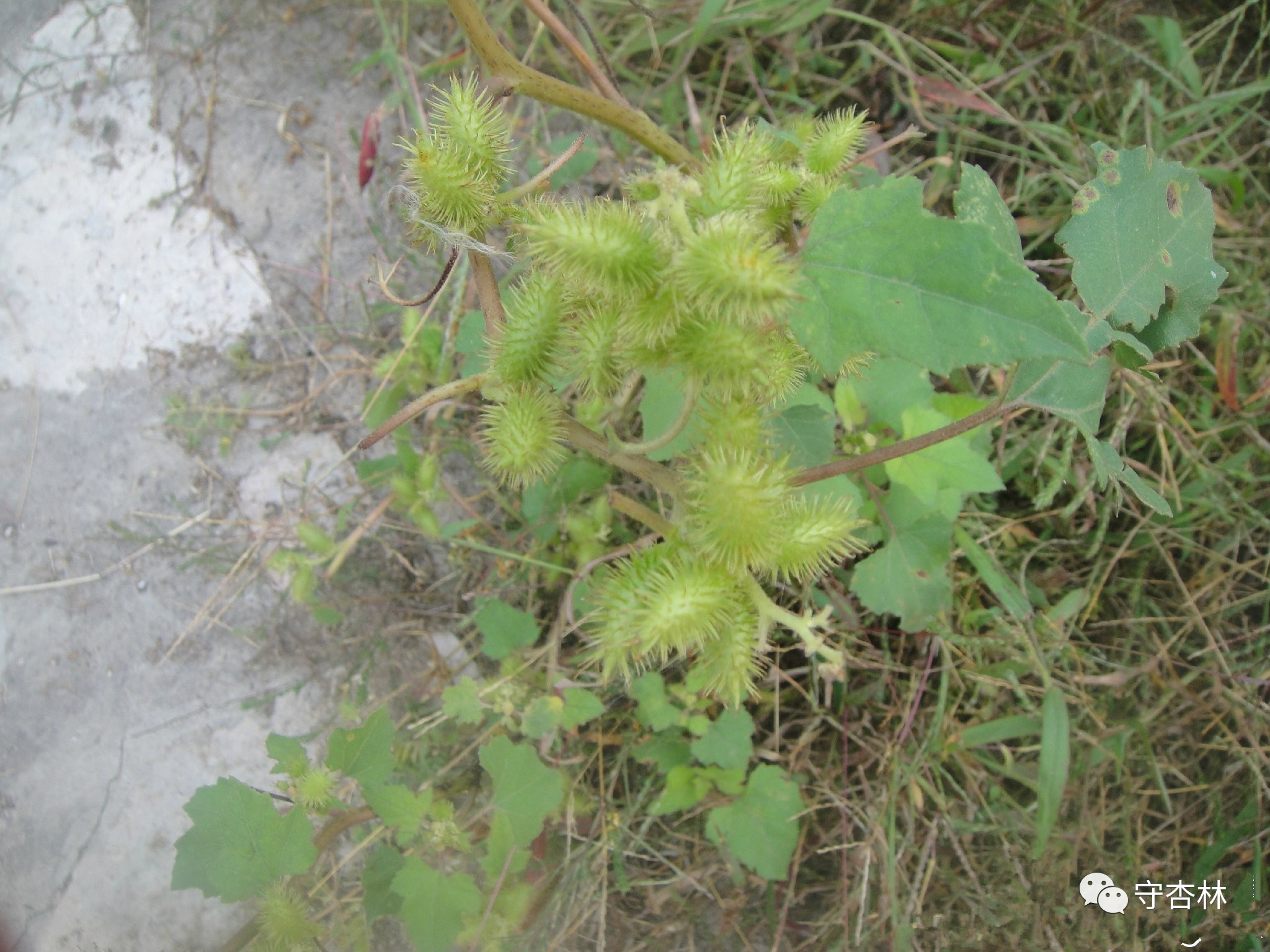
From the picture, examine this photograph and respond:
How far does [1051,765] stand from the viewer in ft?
6.41

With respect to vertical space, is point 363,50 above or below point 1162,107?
above

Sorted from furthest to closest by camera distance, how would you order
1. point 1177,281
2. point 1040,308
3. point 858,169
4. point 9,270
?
point 9,270, point 858,169, point 1177,281, point 1040,308

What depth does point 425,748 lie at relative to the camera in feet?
7.15

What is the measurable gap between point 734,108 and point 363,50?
1253mm

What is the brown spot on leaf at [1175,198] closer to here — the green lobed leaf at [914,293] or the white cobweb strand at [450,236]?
the green lobed leaf at [914,293]

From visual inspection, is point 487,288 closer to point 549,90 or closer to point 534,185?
point 534,185

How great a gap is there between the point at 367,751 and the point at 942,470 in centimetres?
140

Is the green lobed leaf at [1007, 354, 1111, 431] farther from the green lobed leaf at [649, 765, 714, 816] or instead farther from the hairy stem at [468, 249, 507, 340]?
the green lobed leaf at [649, 765, 714, 816]

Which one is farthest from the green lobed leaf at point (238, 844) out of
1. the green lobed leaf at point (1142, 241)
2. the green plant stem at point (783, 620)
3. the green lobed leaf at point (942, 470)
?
the green lobed leaf at point (1142, 241)

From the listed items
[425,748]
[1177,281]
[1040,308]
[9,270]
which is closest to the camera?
[1040,308]

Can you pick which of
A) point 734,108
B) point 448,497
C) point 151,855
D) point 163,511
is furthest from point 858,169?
point 151,855

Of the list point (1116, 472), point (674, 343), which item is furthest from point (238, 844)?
point (1116, 472)

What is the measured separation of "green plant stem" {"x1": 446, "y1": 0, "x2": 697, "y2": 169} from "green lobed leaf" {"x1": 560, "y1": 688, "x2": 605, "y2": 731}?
1.21 m

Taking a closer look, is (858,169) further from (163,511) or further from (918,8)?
(163,511)
